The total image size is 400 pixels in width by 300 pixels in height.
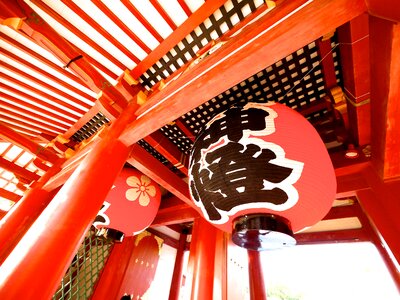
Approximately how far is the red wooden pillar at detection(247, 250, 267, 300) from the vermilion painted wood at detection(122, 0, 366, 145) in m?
3.30

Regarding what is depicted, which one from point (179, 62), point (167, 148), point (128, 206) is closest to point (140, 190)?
point (128, 206)

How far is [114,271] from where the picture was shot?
345cm

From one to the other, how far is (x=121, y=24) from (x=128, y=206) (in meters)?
2.02

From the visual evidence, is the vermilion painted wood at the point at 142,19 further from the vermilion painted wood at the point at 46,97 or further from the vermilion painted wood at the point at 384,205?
the vermilion painted wood at the point at 384,205

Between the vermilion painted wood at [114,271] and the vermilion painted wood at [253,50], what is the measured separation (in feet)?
8.97

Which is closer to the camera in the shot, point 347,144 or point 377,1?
point 377,1

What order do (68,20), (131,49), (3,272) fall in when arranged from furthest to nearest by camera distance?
1. (131,49)
2. (68,20)
3. (3,272)

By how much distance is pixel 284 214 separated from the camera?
1223mm

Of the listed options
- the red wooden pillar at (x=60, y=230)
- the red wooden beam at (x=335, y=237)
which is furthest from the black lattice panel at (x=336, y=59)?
the red wooden beam at (x=335, y=237)

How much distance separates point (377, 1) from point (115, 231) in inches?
115

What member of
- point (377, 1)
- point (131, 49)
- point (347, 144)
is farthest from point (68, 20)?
point (347, 144)

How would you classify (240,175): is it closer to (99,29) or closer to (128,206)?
(128,206)

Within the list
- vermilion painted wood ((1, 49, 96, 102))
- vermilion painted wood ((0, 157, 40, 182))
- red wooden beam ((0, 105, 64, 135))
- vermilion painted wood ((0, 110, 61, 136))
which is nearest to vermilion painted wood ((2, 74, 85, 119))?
vermilion painted wood ((1, 49, 96, 102))

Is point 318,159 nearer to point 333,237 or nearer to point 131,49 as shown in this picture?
point 131,49
